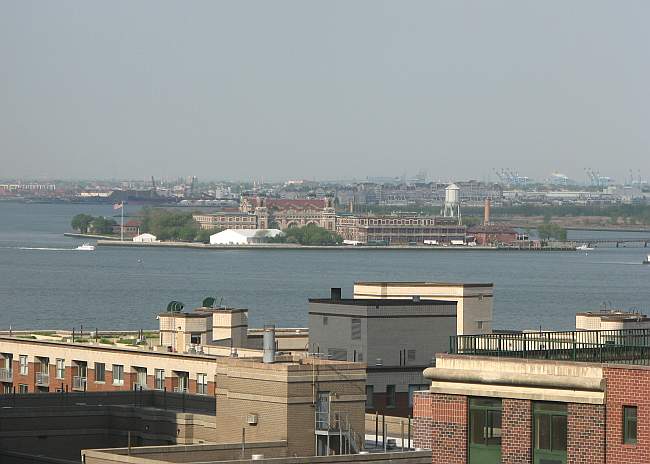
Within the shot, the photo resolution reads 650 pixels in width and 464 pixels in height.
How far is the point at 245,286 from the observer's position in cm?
13838

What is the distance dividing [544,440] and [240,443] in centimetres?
649

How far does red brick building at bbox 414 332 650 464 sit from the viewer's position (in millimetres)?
15062

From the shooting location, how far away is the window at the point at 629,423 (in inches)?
593

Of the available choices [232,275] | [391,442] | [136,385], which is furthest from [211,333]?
[232,275]

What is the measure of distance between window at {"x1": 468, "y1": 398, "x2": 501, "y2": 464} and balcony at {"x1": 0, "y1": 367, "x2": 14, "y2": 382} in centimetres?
2319

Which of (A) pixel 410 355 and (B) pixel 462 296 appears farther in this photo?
(B) pixel 462 296

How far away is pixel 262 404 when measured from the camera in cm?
2214

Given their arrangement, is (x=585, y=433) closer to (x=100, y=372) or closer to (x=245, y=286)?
(x=100, y=372)

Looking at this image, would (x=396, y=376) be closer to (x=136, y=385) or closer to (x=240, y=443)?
(x=136, y=385)

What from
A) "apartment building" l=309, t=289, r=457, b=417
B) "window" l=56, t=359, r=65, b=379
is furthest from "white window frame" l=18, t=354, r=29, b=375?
"apartment building" l=309, t=289, r=457, b=417

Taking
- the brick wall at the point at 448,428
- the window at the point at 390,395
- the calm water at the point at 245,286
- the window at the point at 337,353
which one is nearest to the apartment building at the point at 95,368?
the window at the point at 337,353

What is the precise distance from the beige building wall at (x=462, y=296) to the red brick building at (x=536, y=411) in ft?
72.9

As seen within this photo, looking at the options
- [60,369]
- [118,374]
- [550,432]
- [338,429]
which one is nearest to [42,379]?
[60,369]

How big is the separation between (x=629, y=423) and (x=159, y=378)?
65.8ft
